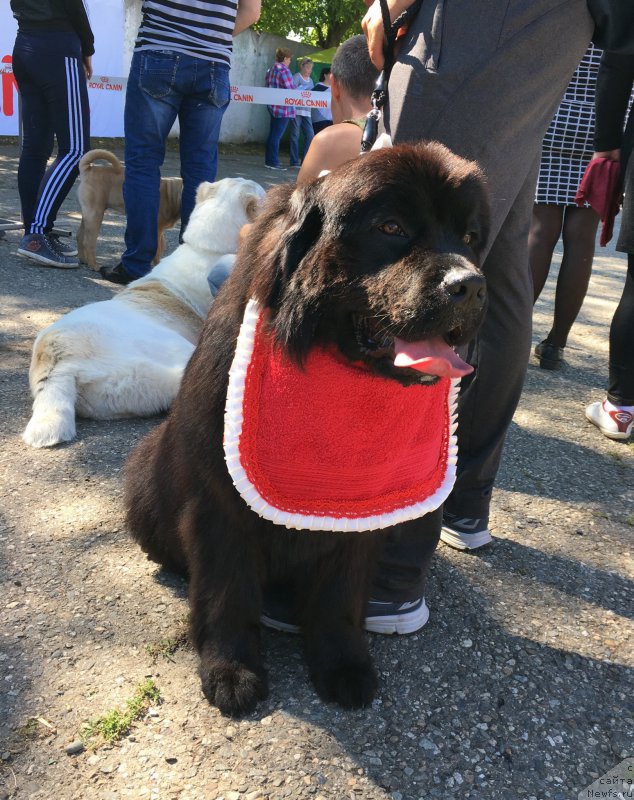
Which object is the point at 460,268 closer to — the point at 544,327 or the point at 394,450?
the point at 394,450

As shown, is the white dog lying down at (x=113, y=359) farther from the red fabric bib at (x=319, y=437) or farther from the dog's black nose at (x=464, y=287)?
the dog's black nose at (x=464, y=287)

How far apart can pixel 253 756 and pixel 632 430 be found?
285cm

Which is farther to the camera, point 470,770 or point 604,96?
point 604,96

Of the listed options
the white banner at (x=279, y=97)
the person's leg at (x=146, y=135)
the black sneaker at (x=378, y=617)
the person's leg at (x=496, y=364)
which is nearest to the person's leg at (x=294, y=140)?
the white banner at (x=279, y=97)

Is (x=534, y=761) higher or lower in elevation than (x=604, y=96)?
lower

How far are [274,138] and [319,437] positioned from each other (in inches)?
515

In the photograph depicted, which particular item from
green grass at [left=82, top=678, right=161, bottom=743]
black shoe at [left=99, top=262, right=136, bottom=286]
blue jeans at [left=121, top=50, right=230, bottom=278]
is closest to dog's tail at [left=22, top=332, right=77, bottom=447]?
green grass at [left=82, top=678, right=161, bottom=743]

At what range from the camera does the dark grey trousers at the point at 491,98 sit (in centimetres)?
192

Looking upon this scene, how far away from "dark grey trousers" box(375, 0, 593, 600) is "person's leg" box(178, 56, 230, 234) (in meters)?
3.22

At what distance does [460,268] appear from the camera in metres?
1.54

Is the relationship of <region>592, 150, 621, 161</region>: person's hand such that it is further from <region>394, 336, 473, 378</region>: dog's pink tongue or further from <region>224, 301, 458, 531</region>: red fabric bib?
<region>394, 336, 473, 378</region>: dog's pink tongue

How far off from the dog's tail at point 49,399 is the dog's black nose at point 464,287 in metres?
2.04

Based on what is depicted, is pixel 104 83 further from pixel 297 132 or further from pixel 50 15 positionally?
pixel 50 15

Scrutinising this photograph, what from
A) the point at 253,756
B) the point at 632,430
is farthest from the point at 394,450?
the point at 632,430
